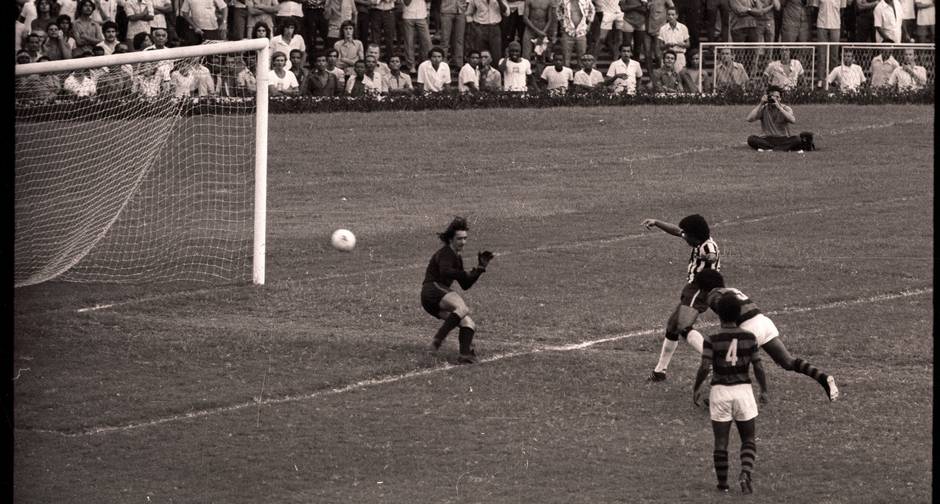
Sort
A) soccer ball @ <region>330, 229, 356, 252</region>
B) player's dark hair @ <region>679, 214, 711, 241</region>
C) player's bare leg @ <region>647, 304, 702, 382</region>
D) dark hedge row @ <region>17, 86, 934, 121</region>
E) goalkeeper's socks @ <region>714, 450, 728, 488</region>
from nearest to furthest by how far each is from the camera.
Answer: goalkeeper's socks @ <region>714, 450, 728, 488</region>
player's bare leg @ <region>647, 304, 702, 382</region>
player's dark hair @ <region>679, 214, 711, 241</region>
soccer ball @ <region>330, 229, 356, 252</region>
dark hedge row @ <region>17, 86, 934, 121</region>

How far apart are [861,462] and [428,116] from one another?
21031 mm

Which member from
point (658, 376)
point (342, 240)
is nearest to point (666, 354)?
point (658, 376)

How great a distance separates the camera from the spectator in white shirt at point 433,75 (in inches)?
1324

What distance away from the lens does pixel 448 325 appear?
16.3 meters

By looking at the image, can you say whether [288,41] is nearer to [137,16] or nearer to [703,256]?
[137,16]

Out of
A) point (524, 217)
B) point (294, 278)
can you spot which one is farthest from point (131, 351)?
point (524, 217)

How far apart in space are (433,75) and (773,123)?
23.9 feet

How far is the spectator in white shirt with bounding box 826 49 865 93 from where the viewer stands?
35219 mm

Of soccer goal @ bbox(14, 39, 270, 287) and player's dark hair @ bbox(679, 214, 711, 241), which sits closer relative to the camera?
player's dark hair @ bbox(679, 214, 711, 241)

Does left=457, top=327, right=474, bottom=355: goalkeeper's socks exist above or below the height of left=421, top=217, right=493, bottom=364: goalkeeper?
below

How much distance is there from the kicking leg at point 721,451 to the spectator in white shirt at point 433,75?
21.9m

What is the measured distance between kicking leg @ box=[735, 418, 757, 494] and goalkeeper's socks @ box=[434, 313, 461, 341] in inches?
172

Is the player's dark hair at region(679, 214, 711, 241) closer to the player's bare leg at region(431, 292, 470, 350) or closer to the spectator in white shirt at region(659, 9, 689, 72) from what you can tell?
the player's bare leg at region(431, 292, 470, 350)

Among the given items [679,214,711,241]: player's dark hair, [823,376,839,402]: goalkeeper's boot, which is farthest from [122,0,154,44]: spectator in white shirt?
[823,376,839,402]: goalkeeper's boot
